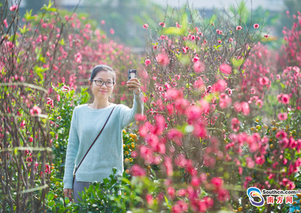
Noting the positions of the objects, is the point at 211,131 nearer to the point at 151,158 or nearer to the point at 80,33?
the point at 151,158

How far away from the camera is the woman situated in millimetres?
2150

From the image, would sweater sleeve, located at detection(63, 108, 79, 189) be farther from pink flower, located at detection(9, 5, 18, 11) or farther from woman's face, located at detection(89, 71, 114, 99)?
pink flower, located at detection(9, 5, 18, 11)

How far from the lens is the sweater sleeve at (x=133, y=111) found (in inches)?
79.3

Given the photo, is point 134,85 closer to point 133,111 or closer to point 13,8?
point 133,111

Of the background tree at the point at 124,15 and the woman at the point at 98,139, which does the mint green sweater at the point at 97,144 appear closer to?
the woman at the point at 98,139

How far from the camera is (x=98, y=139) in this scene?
218 cm

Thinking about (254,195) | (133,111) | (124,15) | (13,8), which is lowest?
(254,195)

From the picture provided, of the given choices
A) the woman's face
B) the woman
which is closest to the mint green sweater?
the woman

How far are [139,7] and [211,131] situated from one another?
144 feet

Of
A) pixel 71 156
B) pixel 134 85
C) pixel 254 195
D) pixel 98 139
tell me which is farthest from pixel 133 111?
pixel 254 195

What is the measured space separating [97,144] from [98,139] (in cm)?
4

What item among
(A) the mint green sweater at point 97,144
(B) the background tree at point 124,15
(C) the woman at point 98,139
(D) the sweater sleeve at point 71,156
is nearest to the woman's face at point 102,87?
(C) the woman at point 98,139

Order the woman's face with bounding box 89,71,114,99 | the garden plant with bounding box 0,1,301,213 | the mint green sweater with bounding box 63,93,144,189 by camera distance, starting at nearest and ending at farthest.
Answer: the garden plant with bounding box 0,1,301,213 → the mint green sweater with bounding box 63,93,144,189 → the woman's face with bounding box 89,71,114,99

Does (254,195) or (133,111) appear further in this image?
(133,111)
